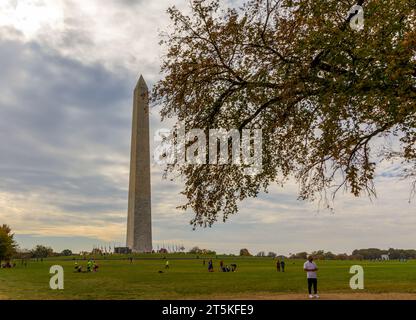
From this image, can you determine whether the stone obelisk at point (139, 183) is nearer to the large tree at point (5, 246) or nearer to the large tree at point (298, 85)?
the large tree at point (5, 246)

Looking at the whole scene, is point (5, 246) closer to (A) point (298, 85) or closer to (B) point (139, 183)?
(B) point (139, 183)

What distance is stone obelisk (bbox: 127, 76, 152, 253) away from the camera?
2822 inches

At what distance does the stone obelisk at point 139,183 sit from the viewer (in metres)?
71.7

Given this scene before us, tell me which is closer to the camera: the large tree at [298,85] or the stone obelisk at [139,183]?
the large tree at [298,85]

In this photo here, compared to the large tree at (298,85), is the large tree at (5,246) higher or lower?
lower

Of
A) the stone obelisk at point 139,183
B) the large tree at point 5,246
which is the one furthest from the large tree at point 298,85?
the large tree at point 5,246

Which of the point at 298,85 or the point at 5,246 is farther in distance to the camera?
the point at 5,246

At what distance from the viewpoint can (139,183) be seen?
248 feet

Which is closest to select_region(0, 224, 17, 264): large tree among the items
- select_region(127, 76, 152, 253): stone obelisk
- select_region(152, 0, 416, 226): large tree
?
select_region(127, 76, 152, 253): stone obelisk

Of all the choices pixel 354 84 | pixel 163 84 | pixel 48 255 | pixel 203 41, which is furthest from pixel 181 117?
pixel 48 255

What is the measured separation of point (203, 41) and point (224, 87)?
196 cm

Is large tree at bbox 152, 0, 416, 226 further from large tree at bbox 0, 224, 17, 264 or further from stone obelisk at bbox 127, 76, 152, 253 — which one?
large tree at bbox 0, 224, 17, 264

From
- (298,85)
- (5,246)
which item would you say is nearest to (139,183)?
(5,246)
